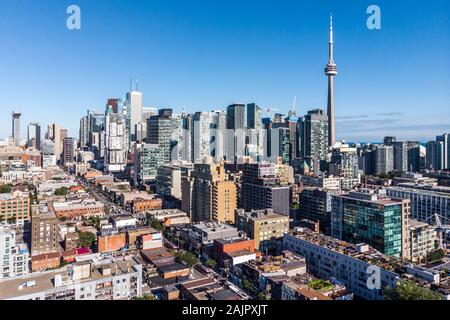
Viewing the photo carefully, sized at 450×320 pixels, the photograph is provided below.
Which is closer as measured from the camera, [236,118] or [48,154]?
[236,118]

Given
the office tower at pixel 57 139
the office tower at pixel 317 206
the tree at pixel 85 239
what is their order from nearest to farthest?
1. the tree at pixel 85 239
2. the office tower at pixel 317 206
3. the office tower at pixel 57 139

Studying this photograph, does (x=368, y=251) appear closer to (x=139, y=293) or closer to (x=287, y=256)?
(x=287, y=256)

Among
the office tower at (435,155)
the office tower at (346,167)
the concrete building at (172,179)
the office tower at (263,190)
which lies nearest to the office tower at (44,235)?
the office tower at (263,190)

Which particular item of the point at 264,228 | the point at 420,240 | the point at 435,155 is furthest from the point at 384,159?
the point at 264,228

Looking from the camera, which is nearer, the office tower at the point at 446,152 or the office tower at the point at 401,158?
the office tower at the point at 446,152

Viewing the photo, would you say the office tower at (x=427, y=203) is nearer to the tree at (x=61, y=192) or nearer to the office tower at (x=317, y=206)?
the office tower at (x=317, y=206)

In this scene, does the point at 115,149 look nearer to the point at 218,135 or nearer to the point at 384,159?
the point at 218,135

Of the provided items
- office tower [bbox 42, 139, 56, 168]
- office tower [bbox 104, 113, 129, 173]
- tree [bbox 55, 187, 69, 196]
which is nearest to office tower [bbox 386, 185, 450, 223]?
tree [bbox 55, 187, 69, 196]
